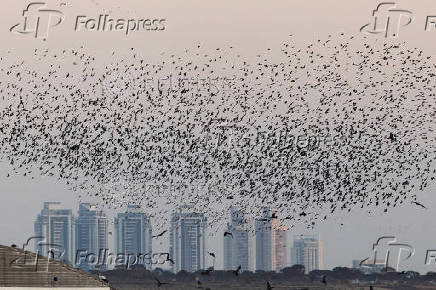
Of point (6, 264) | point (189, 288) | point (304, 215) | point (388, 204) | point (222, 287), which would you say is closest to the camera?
point (6, 264)

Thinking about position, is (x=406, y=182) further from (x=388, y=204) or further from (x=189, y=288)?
(x=189, y=288)

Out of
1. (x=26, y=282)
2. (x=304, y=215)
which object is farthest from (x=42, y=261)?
(x=304, y=215)

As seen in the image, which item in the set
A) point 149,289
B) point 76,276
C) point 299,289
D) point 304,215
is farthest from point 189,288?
point 76,276

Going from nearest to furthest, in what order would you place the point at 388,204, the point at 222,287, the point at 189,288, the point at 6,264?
the point at 6,264
the point at 388,204
the point at 189,288
the point at 222,287

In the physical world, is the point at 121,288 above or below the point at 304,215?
below

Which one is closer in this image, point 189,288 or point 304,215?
point 304,215

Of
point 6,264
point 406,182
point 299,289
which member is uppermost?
point 406,182
